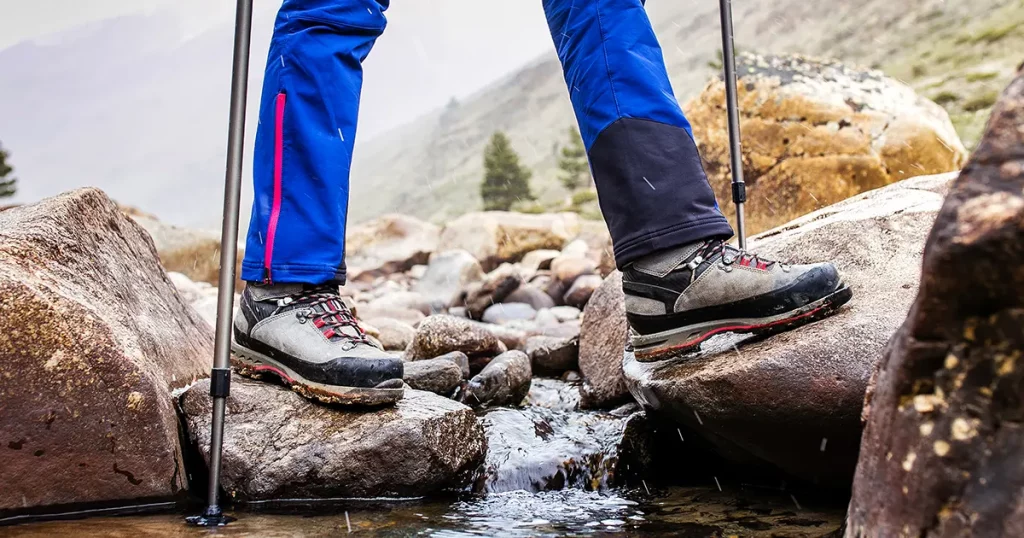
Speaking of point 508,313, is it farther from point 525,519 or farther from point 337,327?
point 525,519

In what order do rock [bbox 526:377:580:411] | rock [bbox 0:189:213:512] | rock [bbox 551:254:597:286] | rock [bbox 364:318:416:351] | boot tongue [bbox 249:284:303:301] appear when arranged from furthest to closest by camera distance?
rock [bbox 551:254:597:286] → rock [bbox 364:318:416:351] → rock [bbox 526:377:580:411] → boot tongue [bbox 249:284:303:301] → rock [bbox 0:189:213:512]

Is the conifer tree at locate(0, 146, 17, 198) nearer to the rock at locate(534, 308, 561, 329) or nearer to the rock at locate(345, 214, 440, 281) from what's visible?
the rock at locate(345, 214, 440, 281)

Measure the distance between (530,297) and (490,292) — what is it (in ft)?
1.55

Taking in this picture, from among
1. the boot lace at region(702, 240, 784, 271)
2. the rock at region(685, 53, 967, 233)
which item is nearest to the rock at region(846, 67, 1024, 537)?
the boot lace at region(702, 240, 784, 271)

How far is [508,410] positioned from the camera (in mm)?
3402

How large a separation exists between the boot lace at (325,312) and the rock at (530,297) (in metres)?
6.14

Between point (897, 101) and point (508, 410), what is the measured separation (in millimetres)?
6491

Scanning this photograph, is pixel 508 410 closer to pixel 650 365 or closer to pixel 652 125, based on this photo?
pixel 650 365

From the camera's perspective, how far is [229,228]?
7.25 ft

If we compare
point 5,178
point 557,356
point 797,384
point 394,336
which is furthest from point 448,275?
point 5,178

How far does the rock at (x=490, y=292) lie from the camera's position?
28.2ft

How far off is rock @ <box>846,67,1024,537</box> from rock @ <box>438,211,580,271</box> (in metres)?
14.2

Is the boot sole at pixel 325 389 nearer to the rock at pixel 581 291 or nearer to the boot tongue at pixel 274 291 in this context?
the boot tongue at pixel 274 291

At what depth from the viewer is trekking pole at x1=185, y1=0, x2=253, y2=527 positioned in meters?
2.18
